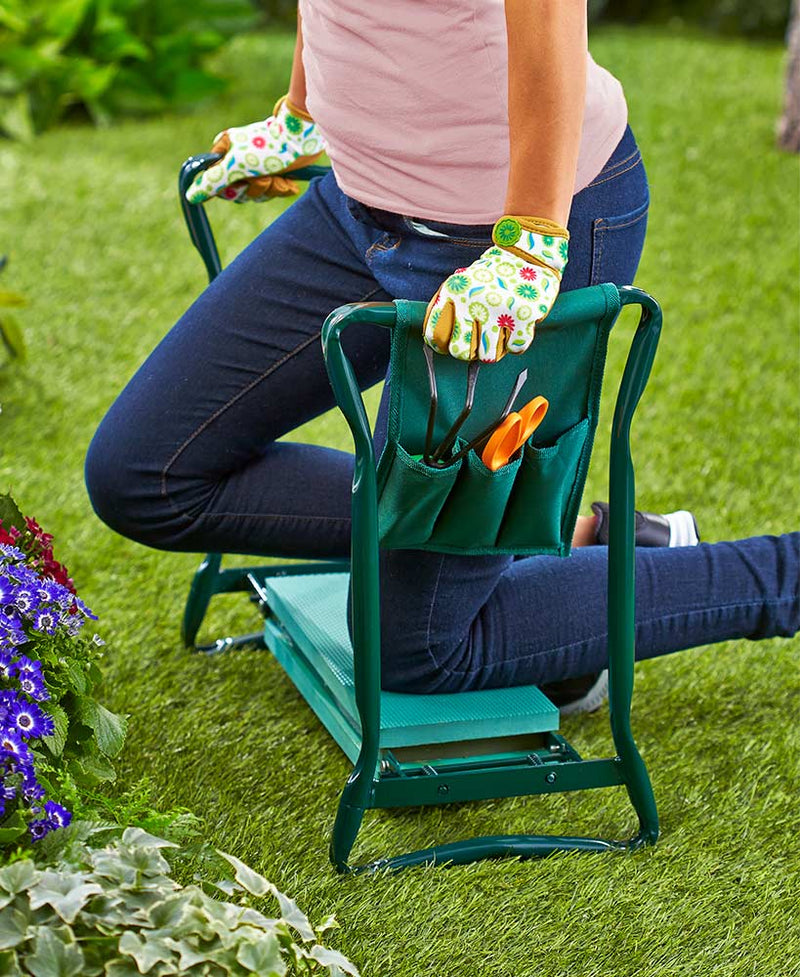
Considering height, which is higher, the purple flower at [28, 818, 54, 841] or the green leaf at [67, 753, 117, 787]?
the purple flower at [28, 818, 54, 841]

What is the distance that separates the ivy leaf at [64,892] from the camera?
4.29 ft

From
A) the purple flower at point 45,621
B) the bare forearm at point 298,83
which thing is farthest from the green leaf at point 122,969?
the bare forearm at point 298,83

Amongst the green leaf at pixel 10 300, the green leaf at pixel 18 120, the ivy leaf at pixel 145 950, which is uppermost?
the ivy leaf at pixel 145 950

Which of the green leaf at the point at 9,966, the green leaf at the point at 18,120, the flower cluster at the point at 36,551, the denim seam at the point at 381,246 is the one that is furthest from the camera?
the green leaf at the point at 18,120

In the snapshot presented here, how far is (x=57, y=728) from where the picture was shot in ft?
5.26

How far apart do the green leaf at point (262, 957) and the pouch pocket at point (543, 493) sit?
0.71 meters

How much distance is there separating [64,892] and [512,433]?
0.75 m

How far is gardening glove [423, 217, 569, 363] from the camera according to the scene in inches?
61.1

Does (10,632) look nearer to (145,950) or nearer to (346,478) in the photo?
(145,950)

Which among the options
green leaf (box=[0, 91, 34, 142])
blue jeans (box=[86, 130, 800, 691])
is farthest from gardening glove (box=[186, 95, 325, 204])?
green leaf (box=[0, 91, 34, 142])

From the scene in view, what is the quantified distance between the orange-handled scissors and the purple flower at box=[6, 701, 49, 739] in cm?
61

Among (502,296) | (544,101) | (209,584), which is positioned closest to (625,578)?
(502,296)

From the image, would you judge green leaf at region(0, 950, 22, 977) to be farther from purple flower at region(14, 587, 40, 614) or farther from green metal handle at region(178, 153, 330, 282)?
green metal handle at region(178, 153, 330, 282)

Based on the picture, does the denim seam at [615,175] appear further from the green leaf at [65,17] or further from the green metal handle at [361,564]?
the green leaf at [65,17]
